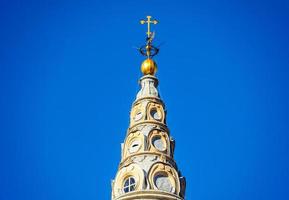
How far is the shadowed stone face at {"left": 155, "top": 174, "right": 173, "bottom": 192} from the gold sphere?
7687 millimetres

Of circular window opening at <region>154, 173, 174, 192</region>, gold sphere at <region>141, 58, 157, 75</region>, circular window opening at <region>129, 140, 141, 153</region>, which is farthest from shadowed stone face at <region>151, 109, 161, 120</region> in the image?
circular window opening at <region>154, 173, 174, 192</region>

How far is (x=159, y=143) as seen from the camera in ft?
118

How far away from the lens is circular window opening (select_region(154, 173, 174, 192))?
33.8 metres

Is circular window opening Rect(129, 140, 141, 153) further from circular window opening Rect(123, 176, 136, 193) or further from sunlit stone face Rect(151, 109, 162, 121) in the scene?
sunlit stone face Rect(151, 109, 162, 121)

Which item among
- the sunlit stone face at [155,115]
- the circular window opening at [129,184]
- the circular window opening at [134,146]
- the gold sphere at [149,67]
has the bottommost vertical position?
the circular window opening at [129,184]

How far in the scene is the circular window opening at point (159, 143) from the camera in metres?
35.7

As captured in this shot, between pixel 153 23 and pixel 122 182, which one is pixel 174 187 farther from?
pixel 153 23

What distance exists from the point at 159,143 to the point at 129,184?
9.60ft

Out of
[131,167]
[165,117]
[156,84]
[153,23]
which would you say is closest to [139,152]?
[131,167]

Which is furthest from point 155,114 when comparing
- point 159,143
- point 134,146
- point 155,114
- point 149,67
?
point 149,67

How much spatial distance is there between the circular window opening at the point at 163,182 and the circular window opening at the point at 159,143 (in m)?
1.71

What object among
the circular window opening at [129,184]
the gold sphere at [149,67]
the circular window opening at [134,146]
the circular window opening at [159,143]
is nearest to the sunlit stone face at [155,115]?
the circular window opening at [159,143]

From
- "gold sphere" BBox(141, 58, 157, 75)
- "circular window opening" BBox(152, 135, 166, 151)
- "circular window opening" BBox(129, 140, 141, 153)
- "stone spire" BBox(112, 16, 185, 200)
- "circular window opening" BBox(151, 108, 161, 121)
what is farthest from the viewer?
"gold sphere" BBox(141, 58, 157, 75)

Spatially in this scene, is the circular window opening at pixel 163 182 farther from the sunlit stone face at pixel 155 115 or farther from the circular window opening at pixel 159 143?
the sunlit stone face at pixel 155 115
